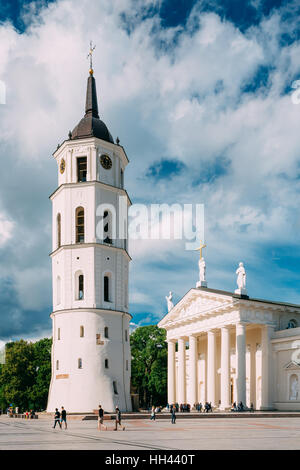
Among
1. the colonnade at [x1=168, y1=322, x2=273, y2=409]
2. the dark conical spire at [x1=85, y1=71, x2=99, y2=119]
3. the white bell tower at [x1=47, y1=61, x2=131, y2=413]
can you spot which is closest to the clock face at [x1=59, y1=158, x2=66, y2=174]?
the white bell tower at [x1=47, y1=61, x2=131, y2=413]

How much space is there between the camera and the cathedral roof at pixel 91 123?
58213 millimetres

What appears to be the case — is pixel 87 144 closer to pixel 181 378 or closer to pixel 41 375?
pixel 181 378

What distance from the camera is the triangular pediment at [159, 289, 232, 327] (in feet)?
195

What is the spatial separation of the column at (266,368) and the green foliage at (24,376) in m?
34.4

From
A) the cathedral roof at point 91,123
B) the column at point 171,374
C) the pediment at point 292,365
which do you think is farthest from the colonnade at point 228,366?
the cathedral roof at point 91,123

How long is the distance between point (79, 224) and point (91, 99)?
1467 cm

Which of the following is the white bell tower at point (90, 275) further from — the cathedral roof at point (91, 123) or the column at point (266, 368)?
the column at point (266, 368)

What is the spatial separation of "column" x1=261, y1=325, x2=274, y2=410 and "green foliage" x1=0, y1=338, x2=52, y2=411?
34422 mm

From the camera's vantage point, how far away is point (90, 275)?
54.2 meters
